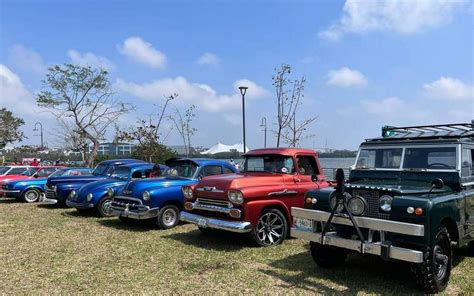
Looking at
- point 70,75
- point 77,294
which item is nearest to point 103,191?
point 77,294

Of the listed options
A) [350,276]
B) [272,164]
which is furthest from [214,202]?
[350,276]

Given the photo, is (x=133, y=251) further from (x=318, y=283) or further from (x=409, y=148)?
(x=409, y=148)

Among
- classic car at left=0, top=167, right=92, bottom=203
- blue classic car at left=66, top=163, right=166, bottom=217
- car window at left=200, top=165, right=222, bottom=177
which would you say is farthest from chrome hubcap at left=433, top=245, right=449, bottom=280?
classic car at left=0, top=167, right=92, bottom=203

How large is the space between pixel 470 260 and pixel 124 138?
26778mm

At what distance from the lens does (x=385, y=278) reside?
620 cm

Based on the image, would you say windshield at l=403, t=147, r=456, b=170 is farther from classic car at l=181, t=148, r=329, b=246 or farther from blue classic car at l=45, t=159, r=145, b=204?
blue classic car at l=45, t=159, r=145, b=204

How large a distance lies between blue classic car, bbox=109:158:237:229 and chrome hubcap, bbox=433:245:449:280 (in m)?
6.08

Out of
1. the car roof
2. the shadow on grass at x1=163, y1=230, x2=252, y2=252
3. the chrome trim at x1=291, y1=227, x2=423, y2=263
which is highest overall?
the car roof

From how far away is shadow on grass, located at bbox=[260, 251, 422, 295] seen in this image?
5762 mm

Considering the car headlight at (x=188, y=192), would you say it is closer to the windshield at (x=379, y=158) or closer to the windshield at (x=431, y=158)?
the windshield at (x=379, y=158)

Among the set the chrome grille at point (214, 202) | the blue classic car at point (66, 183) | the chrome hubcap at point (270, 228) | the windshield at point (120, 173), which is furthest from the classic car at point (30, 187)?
the chrome hubcap at point (270, 228)

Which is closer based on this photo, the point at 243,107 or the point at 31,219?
the point at 31,219

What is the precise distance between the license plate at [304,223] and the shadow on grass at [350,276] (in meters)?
0.70

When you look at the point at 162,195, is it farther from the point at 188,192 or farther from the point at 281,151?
the point at 281,151
